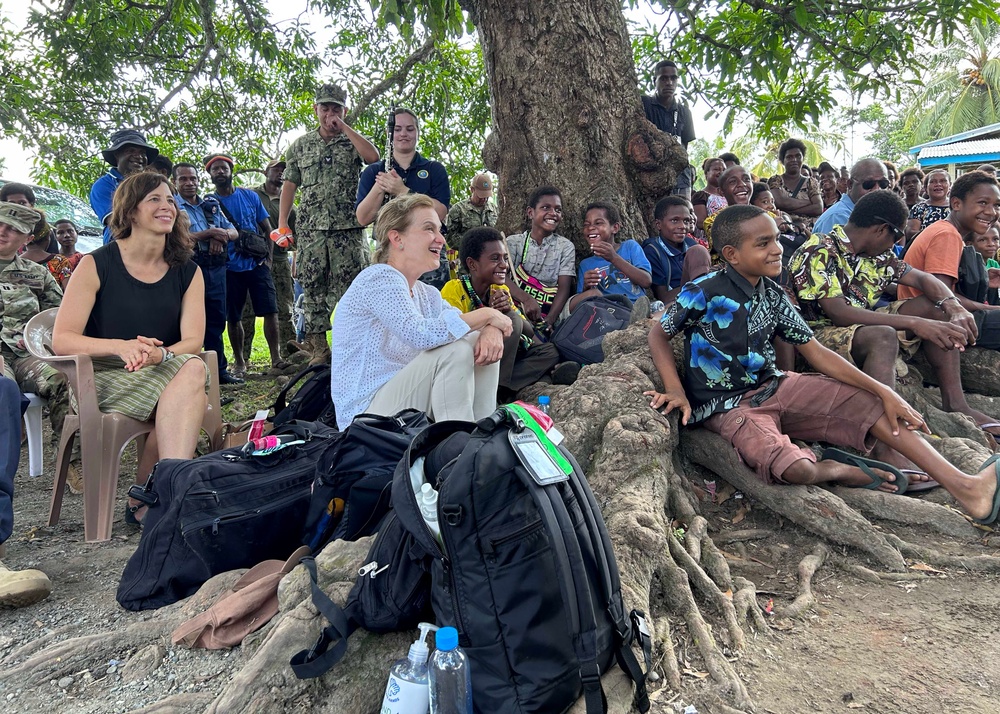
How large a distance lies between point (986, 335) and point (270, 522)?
5109 mm

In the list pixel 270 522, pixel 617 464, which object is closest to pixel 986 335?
pixel 617 464

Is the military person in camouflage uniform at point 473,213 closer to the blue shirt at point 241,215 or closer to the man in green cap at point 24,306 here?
the blue shirt at point 241,215

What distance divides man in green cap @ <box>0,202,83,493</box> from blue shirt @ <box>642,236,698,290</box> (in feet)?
13.9

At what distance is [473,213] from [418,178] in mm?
931

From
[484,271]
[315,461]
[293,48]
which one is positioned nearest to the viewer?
[315,461]

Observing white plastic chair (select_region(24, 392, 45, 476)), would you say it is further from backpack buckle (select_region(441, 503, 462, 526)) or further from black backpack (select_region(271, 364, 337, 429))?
backpack buckle (select_region(441, 503, 462, 526))

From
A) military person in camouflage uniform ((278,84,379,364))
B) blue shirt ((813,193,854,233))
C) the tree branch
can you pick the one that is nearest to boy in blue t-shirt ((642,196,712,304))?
blue shirt ((813,193,854,233))

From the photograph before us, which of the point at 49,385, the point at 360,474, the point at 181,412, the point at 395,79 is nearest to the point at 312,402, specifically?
the point at 181,412

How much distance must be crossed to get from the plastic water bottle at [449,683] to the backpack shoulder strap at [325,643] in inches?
11.6

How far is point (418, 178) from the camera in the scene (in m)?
5.66

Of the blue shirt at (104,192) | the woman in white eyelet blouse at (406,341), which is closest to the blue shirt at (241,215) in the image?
the blue shirt at (104,192)

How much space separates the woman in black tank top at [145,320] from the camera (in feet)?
11.7

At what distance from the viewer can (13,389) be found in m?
3.16

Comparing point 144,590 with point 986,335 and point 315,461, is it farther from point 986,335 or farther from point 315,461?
point 986,335
